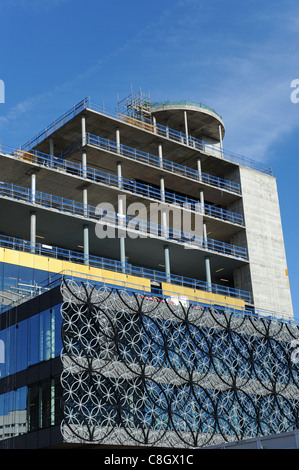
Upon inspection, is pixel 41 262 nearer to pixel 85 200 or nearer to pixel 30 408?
pixel 85 200

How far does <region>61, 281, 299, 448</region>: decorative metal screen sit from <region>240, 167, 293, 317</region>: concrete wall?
13.9 m

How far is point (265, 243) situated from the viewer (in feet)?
207

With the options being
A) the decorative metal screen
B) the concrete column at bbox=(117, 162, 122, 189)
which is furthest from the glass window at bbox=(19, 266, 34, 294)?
the concrete column at bbox=(117, 162, 122, 189)

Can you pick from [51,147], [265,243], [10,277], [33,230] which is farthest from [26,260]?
[265,243]

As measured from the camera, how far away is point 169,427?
37312mm

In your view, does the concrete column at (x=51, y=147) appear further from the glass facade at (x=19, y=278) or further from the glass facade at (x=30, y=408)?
the glass facade at (x=30, y=408)

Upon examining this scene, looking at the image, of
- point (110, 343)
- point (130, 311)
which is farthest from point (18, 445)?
point (130, 311)

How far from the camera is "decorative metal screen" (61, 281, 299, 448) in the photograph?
114ft

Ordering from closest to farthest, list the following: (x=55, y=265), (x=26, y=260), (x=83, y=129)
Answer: (x=26, y=260) < (x=55, y=265) < (x=83, y=129)

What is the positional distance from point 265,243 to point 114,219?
1638 centimetres

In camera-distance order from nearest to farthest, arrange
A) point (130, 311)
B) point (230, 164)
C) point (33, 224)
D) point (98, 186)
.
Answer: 1. point (130, 311)
2. point (33, 224)
3. point (98, 186)
4. point (230, 164)
